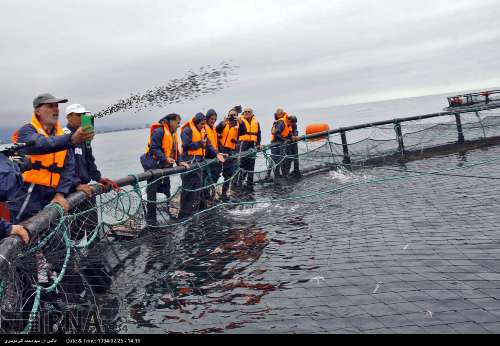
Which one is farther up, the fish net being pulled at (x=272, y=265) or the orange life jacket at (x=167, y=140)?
the orange life jacket at (x=167, y=140)

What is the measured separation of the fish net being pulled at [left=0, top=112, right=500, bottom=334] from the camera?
397 cm

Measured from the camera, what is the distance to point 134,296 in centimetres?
494

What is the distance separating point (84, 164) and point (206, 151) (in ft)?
14.8

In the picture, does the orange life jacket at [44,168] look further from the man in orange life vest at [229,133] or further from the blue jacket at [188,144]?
the man in orange life vest at [229,133]

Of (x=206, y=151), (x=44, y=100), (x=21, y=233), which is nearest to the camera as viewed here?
(x=21, y=233)

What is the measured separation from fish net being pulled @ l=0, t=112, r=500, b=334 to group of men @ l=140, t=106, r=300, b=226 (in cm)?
16

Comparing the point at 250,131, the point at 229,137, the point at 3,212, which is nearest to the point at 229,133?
the point at 229,137

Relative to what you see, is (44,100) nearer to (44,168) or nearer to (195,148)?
(44,168)

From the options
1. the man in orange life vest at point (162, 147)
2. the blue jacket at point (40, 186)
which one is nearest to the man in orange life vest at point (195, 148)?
the man in orange life vest at point (162, 147)

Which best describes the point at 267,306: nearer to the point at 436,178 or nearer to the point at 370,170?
the point at 436,178

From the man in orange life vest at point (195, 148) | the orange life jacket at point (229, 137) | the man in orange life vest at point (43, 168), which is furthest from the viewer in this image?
the orange life jacket at point (229, 137)

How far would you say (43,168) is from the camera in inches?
199

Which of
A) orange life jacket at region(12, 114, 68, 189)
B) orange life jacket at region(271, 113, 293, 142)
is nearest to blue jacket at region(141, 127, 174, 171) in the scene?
orange life jacket at region(12, 114, 68, 189)

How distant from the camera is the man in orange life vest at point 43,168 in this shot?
189 inches
